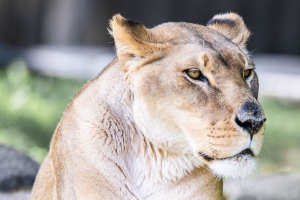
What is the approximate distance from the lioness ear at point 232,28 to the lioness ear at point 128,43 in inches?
22.2

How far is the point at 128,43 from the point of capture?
3873 mm

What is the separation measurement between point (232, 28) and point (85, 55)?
924 centimetres

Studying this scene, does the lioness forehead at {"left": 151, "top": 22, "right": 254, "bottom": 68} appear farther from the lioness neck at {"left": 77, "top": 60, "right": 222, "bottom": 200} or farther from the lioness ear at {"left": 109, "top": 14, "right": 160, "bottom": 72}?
the lioness neck at {"left": 77, "top": 60, "right": 222, "bottom": 200}

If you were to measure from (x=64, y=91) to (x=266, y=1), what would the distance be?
3.43m

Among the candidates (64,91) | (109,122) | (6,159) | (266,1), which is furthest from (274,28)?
(109,122)

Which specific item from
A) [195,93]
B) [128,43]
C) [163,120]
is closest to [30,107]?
[128,43]

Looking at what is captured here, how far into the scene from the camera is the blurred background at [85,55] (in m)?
9.90

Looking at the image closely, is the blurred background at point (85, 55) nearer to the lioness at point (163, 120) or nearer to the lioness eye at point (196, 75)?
the lioness at point (163, 120)

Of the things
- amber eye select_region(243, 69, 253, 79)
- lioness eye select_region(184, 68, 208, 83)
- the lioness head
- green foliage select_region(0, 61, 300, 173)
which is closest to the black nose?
the lioness head

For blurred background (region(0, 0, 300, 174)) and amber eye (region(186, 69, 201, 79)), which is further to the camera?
blurred background (region(0, 0, 300, 174))

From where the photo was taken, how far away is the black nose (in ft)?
11.6

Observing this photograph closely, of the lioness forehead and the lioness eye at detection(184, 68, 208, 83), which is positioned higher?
the lioness forehead

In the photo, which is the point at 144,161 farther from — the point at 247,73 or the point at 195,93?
the point at 247,73

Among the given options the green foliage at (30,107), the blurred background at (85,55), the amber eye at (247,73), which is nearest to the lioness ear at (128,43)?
the amber eye at (247,73)
